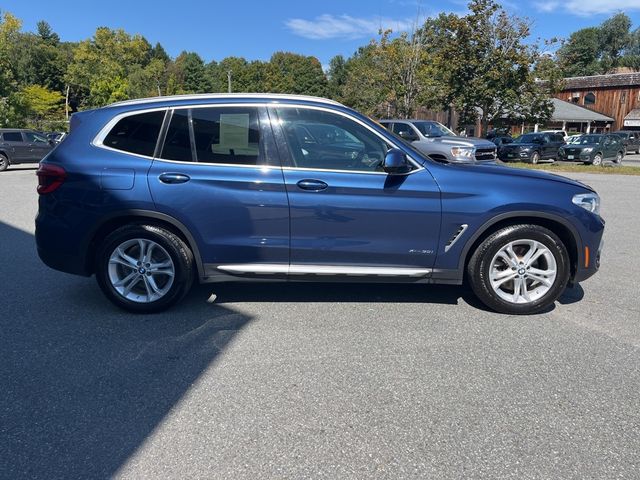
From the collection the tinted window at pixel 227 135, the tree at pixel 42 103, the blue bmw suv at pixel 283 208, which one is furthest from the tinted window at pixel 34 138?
the tree at pixel 42 103

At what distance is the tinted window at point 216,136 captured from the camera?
4.29m

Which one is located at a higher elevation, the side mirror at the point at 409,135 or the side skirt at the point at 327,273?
the side mirror at the point at 409,135

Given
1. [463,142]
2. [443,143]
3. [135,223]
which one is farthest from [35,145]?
[135,223]

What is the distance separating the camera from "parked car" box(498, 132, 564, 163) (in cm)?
2644

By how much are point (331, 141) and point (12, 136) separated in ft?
71.8

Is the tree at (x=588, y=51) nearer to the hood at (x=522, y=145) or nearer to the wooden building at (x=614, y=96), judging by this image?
the wooden building at (x=614, y=96)

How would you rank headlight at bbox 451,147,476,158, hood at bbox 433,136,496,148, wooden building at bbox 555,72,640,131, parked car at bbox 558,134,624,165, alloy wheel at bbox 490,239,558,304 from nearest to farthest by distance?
alloy wheel at bbox 490,239,558,304
headlight at bbox 451,147,476,158
hood at bbox 433,136,496,148
parked car at bbox 558,134,624,165
wooden building at bbox 555,72,640,131

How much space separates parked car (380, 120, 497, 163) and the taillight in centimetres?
1098

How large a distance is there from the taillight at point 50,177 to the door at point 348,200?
1906 mm

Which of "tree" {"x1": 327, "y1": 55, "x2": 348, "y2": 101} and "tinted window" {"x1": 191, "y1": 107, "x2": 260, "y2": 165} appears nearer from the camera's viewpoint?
"tinted window" {"x1": 191, "y1": 107, "x2": 260, "y2": 165}

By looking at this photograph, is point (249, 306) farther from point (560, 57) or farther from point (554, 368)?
point (560, 57)

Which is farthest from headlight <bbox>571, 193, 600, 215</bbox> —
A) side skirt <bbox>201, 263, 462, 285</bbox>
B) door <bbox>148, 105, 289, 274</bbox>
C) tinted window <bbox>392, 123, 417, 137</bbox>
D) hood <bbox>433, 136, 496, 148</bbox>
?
tinted window <bbox>392, 123, 417, 137</bbox>

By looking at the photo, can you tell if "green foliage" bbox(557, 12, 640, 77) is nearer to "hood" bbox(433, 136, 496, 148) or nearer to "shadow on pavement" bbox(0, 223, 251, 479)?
"hood" bbox(433, 136, 496, 148)

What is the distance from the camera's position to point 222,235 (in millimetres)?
4277
